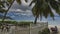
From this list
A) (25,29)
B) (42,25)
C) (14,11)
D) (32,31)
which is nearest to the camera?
(25,29)

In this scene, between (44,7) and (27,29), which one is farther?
(44,7)

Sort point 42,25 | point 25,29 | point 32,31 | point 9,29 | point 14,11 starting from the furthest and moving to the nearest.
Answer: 1. point 14,11
2. point 42,25
3. point 32,31
4. point 25,29
5. point 9,29

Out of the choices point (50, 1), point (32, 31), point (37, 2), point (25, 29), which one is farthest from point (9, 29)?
point (50, 1)

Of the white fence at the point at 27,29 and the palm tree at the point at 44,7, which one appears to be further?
the palm tree at the point at 44,7

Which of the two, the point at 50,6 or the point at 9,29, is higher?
the point at 50,6

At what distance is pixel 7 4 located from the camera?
445 inches

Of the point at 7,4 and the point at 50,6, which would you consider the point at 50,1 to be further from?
the point at 7,4

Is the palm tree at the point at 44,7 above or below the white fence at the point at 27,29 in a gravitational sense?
above

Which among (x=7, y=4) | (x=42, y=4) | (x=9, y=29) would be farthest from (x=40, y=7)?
(x=9, y=29)

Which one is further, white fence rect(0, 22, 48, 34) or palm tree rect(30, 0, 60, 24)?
palm tree rect(30, 0, 60, 24)

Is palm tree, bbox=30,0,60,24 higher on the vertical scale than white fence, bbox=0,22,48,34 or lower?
higher

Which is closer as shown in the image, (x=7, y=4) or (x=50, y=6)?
(x=7, y=4)

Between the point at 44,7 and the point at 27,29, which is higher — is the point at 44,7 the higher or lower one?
the higher one

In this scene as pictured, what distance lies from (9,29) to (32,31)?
7.81ft
